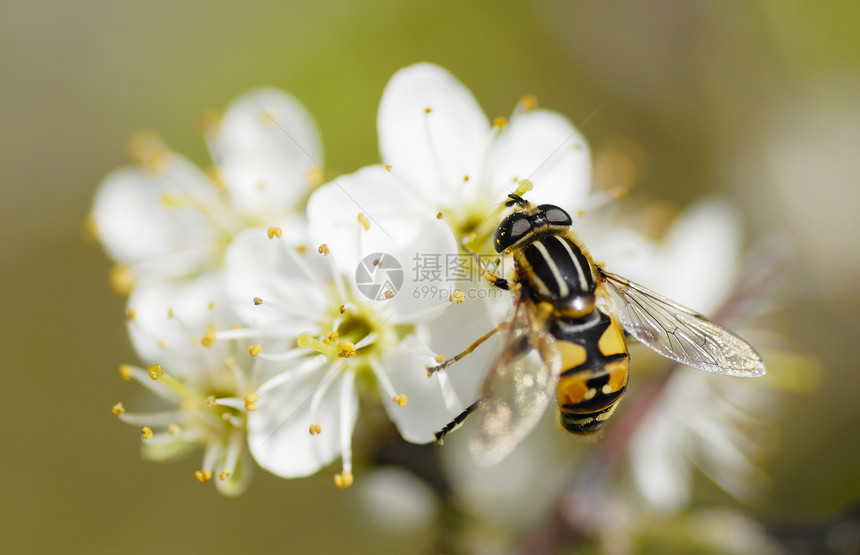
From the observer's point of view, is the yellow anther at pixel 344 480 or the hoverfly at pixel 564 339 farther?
the yellow anther at pixel 344 480

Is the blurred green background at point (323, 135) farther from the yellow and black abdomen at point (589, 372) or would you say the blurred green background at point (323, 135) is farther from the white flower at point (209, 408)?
the yellow and black abdomen at point (589, 372)

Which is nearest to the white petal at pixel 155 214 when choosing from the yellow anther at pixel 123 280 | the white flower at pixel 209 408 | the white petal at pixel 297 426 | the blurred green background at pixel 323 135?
the yellow anther at pixel 123 280

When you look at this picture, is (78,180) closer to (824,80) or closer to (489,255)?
(489,255)

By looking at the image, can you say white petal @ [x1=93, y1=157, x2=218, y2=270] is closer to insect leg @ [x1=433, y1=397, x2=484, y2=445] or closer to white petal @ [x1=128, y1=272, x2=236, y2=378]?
white petal @ [x1=128, y1=272, x2=236, y2=378]

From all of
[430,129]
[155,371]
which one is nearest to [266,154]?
[430,129]

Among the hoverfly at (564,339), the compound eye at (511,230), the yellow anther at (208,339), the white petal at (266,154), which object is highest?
the compound eye at (511,230)

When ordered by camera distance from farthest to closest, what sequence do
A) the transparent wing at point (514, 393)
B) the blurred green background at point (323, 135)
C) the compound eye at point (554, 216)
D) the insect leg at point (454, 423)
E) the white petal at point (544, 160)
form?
the blurred green background at point (323, 135) → the white petal at point (544, 160) → the compound eye at point (554, 216) → the insect leg at point (454, 423) → the transparent wing at point (514, 393)

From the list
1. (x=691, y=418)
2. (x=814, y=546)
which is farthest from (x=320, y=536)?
(x=814, y=546)
